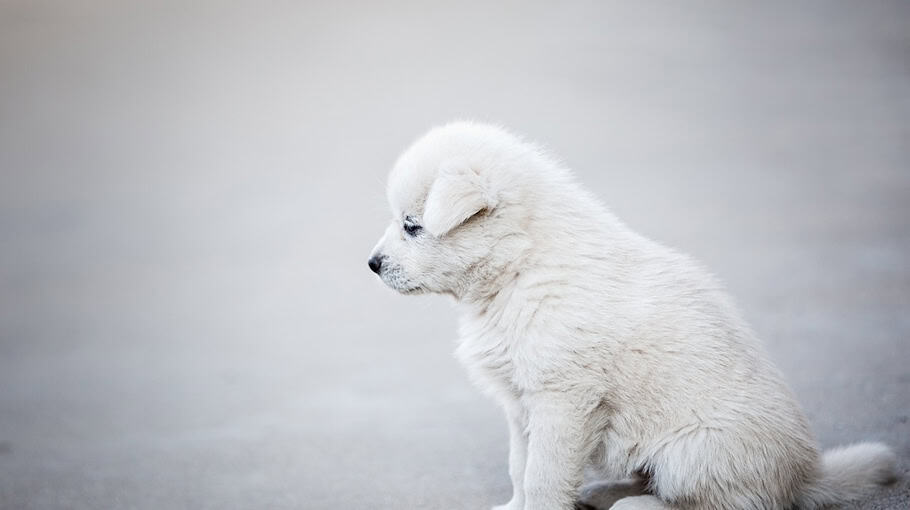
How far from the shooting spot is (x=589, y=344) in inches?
119

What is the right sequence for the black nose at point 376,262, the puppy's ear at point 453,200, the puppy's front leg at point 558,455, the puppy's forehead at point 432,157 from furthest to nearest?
the black nose at point 376,262 → the puppy's forehead at point 432,157 → the puppy's ear at point 453,200 → the puppy's front leg at point 558,455

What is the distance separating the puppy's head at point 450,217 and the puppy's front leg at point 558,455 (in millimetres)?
541

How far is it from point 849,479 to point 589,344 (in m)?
1.00

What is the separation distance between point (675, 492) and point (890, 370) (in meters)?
2.25

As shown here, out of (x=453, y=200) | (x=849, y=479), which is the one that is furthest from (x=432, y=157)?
(x=849, y=479)

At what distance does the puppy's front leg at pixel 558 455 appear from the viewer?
2.96 m

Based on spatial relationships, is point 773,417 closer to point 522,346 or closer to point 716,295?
point 716,295

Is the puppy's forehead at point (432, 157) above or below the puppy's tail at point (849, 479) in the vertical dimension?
above

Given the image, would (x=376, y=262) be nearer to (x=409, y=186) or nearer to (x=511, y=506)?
(x=409, y=186)

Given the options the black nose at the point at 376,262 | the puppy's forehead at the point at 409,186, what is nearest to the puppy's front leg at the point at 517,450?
the black nose at the point at 376,262

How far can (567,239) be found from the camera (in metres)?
3.22

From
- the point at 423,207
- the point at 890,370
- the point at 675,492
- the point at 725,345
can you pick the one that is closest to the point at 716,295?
the point at 725,345

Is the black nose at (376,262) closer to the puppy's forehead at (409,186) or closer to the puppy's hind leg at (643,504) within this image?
the puppy's forehead at (409,186)

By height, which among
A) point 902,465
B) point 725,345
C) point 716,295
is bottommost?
point 902,465
